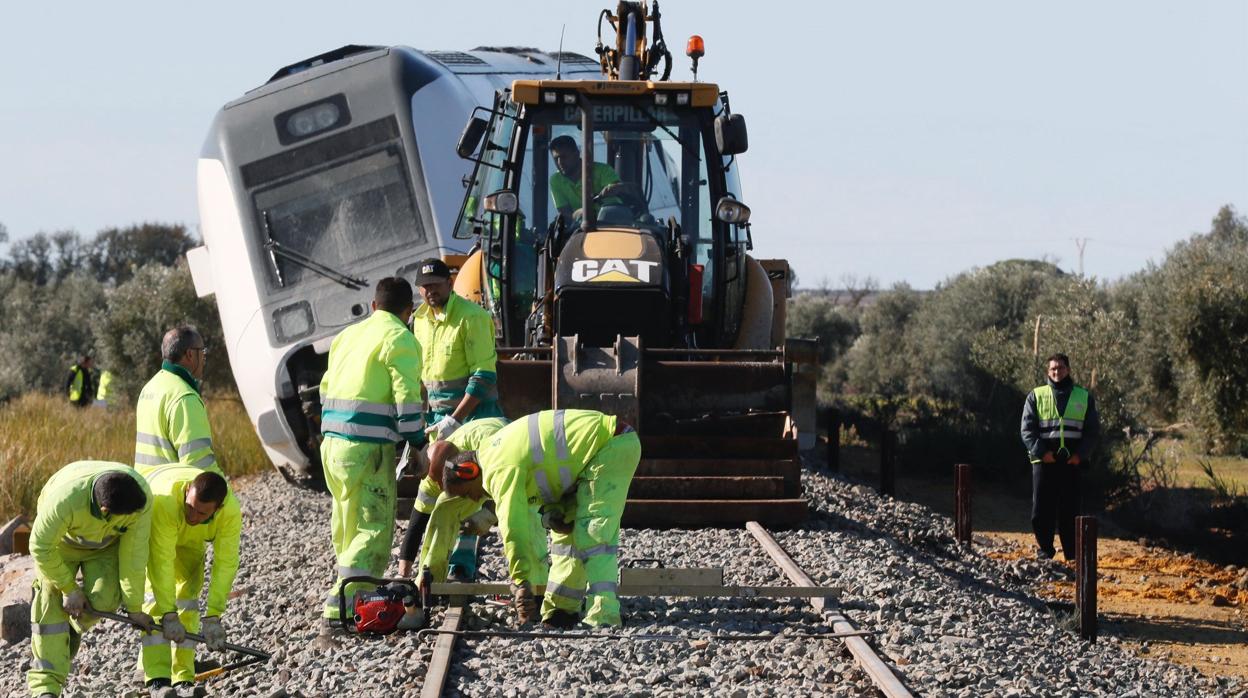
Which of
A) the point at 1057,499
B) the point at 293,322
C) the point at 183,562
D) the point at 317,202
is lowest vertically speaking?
the point at 1057,499

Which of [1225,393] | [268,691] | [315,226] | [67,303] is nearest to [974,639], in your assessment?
[268,691]

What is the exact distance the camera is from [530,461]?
25.3 ft

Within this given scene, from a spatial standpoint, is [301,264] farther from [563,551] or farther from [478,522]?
[563,551]

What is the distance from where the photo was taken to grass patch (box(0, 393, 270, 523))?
54.7 feet

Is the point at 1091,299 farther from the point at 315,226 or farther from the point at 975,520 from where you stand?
the point at 315,226

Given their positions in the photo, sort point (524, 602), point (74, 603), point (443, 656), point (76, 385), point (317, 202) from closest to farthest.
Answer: point (443, 656) < point (74, 603) < point (524, 602) < point (317, 202) < point (76, 385)

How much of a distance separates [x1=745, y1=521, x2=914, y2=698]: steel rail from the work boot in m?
1.26

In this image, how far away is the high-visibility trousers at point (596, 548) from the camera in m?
7.75

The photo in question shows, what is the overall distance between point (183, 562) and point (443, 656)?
153cm

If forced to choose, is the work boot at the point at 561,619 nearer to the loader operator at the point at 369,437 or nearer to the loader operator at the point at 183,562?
the loader operator at the point at 369,437

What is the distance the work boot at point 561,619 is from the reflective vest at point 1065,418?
574 cm

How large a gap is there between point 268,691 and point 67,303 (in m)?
45.2

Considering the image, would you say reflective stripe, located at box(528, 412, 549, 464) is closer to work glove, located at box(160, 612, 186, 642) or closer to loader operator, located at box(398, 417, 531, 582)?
loader operator, located at box(398, 417, 531, 582)

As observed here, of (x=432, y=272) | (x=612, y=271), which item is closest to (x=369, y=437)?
(x=432, y=272)
